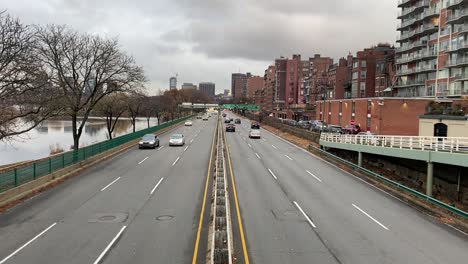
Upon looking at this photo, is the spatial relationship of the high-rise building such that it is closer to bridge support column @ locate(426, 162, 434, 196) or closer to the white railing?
the white railing

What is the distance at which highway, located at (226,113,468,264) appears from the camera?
1319cm

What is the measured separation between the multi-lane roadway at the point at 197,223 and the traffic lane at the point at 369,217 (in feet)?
0.13

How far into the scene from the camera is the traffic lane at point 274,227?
1286 cm

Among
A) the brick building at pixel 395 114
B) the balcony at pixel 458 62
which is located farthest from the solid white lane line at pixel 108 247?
the balcony at pixel 458 62

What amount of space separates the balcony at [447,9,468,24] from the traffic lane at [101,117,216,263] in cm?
5563

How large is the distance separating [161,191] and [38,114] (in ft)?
34.5

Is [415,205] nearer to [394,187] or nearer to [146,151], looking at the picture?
[394,187]

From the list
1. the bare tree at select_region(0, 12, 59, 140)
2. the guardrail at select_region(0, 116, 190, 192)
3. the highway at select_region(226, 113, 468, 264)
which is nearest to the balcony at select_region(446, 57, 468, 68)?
the highway at select_region(226, 113, 468, 264)

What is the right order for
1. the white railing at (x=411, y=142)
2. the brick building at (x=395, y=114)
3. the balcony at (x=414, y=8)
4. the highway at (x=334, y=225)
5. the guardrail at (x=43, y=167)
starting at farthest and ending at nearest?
the balcony at (x=414, y=8), the brick building at (x=395, y=114), the white railing at (x=411, y=142), the guardrail at (x=43, y=167), the highway at (x=334, y=225)

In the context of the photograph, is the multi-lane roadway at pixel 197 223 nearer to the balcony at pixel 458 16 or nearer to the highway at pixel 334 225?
the highway at pixel 334 225

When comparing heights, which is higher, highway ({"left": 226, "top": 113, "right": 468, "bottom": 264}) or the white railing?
the white railing

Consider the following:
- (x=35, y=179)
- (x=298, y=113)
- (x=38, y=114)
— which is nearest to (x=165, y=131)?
(x=38, y=114)

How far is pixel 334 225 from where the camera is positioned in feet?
54.1

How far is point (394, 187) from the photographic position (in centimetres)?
2475
